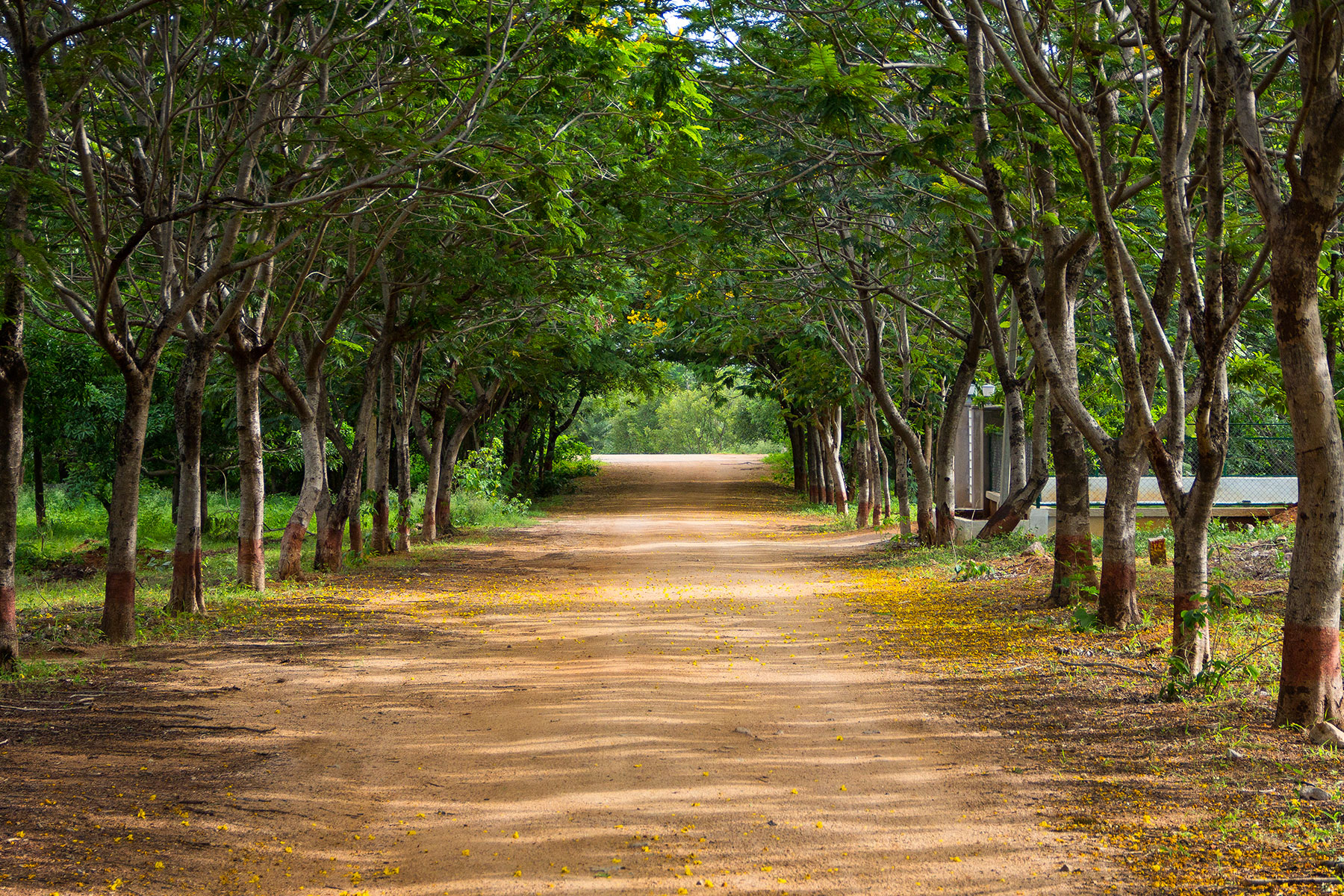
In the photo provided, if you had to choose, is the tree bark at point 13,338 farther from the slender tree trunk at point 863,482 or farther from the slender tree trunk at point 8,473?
the slender tree trunk at point 863,482

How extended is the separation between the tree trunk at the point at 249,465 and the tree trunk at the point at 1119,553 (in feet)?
29.9

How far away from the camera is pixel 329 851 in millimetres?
4633

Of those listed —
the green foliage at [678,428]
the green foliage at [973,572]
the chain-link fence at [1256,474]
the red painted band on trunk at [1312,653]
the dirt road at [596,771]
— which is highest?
the green foliage at [678,428]

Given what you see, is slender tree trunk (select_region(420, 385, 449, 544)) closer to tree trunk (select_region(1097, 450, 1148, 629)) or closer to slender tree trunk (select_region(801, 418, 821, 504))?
tree trunk (select_region(1097, 450, 1148, 629))

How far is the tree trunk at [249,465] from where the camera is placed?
40.3ft

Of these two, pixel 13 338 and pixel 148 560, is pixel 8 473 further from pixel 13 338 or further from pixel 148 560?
pixel 148 560

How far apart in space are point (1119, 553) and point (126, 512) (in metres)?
8.65

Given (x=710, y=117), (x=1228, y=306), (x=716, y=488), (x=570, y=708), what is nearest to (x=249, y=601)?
(x=570, y=708)

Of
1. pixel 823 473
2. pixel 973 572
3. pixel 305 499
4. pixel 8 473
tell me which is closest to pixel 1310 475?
pixel 973 572

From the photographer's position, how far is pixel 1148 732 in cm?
615

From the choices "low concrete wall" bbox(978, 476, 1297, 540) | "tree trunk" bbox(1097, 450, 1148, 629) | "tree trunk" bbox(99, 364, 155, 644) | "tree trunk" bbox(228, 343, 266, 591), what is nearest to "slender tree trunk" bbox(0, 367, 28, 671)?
"tree trunk" bbox(99, 364, 155, 644)

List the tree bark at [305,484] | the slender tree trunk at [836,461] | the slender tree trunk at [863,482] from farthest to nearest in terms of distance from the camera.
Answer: the slender tree trunk at [836,461], the slender tree trunk at [863,482], the tree bark at [305,484]

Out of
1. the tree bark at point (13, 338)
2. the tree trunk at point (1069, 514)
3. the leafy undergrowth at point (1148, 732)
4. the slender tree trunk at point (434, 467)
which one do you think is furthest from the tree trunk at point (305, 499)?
the tree trunk at point (1069, 514)

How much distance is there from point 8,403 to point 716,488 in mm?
35686
